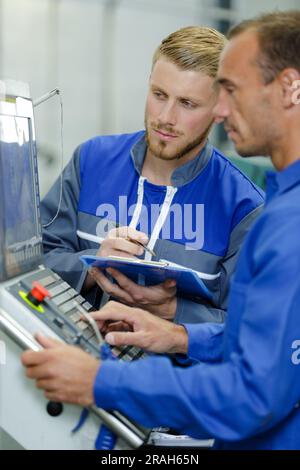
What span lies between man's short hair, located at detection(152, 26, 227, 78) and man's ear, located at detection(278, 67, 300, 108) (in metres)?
0.48

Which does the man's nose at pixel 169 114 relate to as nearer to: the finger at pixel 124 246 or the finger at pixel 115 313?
the finger at pixel 124 246

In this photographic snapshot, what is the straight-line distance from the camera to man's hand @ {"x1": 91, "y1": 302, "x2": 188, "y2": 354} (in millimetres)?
1239

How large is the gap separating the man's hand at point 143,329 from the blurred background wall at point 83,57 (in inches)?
110

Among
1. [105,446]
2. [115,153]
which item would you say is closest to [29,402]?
[105,446]

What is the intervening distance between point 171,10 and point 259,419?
454cm

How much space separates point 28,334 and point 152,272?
35cm

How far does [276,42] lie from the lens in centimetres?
109

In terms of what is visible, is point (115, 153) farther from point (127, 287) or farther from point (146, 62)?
point (146, 62)

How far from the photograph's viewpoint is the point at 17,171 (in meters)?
1.19

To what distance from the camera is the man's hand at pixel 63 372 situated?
1.00m

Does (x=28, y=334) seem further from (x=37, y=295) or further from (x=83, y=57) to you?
(x=83, y=57)

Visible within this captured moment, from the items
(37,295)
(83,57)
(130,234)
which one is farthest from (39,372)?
(83,57)

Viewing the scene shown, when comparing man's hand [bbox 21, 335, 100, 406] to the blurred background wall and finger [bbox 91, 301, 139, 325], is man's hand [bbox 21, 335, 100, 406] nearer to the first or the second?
finger [bbox 91, 301, 139, 325]

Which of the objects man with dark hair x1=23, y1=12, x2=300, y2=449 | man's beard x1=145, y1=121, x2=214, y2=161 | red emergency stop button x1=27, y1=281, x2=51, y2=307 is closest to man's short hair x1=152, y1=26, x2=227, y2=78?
man's beard x1=145, y1=121, x2=214, y2=161
